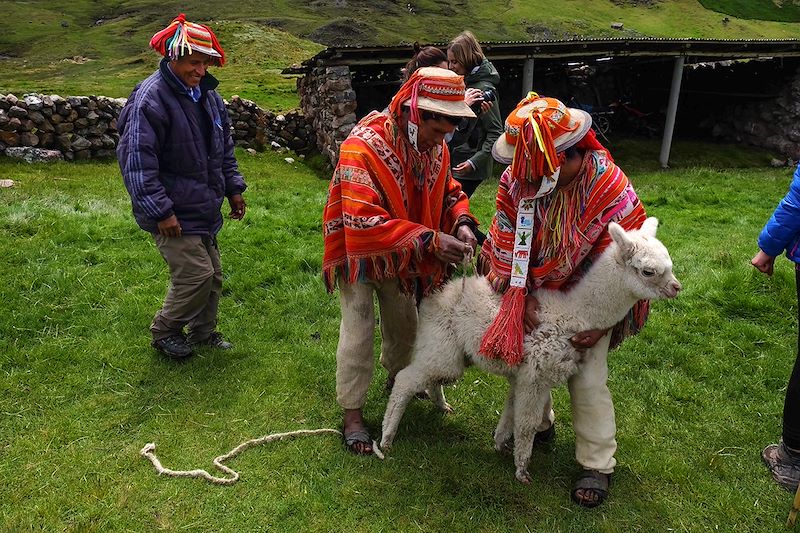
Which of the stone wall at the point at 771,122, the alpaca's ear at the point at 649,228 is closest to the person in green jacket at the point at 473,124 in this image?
the alpaca's ear at the point at 649,228

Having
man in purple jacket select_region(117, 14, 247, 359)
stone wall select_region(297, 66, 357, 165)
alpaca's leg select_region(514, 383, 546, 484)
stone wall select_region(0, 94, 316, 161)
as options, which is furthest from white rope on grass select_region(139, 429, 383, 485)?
stone wall select_region(0, 94, 316, 161)

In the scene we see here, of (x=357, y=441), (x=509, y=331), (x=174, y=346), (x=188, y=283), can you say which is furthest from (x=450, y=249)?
(x=174, y=346)

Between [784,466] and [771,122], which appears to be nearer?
[784,466]

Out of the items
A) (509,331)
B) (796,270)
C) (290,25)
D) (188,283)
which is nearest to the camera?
(509,331)

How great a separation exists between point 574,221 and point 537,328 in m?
0.59

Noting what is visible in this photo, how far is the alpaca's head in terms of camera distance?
266 cm

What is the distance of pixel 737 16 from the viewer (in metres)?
68.4

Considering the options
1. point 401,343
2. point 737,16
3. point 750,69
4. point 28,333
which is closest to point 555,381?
point 401,343

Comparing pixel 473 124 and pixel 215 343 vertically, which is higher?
pixel 473 124

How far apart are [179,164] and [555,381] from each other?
2827 millimetres

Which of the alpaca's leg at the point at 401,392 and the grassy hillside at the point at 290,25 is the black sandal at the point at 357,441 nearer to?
the alpaca's leg at the point at 401,392

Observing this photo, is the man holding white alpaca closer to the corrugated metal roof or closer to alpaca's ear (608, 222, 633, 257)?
alpaca's ear (608, 222, 633, 257)

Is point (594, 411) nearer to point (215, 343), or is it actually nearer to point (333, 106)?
point (215, 343)

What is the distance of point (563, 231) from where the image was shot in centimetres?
286
